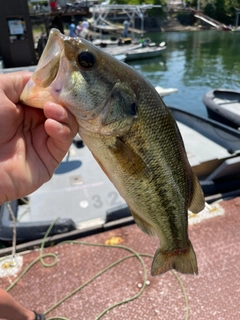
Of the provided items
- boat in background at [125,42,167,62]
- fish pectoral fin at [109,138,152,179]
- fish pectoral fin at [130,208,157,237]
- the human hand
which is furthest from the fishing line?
boat in background at [125,42,167,62]

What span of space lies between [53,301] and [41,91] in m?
2.80

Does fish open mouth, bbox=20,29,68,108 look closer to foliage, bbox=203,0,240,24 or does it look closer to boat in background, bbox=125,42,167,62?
boat in background, bbox=125,42,167,62

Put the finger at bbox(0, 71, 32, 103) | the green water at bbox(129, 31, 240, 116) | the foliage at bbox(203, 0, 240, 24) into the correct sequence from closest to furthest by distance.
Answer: the finger at bbox(0, 71, 32, 103) < the green water at bbox(129, 31, 240, 116) < the foliage at bbox(203, 0, 240, 24)

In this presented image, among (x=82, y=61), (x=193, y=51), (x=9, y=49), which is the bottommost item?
(x=193, y=51)

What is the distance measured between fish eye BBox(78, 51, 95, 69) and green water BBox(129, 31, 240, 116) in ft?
50.2

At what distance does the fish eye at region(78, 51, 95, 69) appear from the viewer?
162 cm

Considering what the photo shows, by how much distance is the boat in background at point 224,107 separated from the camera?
9.52 meters

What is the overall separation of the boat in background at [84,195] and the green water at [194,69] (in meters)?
10.6

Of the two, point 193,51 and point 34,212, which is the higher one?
point 34,212

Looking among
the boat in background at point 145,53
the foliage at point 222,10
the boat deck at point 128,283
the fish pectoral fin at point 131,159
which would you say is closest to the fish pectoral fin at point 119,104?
the fish pectoral fin at point 131,159

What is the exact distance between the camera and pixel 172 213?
2.05 metres

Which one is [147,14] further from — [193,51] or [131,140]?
[131,140]

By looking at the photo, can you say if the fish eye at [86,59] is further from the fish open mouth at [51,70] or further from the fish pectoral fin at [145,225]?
the fish pectoral fin at [145,225]

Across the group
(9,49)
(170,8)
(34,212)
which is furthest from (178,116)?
(170,8)
